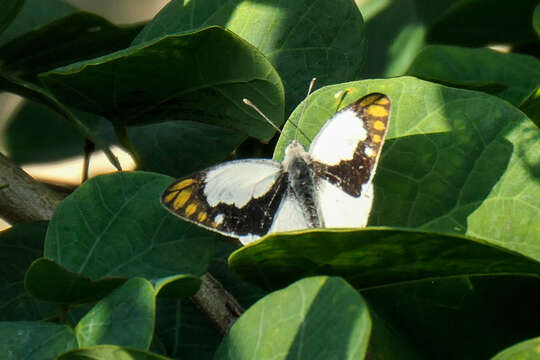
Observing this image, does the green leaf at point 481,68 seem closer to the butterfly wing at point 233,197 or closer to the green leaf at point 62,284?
the butterfly wing at point 233,197

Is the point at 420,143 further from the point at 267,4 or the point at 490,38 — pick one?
the point at 490,38

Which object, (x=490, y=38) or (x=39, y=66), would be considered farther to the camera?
(x=490, y=38)

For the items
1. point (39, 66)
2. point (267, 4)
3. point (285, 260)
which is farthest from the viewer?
point (39, 66)

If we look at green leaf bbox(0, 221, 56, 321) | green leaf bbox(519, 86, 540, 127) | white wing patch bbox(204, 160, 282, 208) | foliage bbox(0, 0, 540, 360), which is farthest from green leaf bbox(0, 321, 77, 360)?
green leaf bbox(519, 86, 540, 127)

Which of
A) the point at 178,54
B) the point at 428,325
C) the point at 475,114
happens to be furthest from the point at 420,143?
the point at 178,54

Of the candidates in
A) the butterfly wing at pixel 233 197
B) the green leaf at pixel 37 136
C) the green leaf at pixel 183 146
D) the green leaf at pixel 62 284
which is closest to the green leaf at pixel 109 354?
the green leaf at pixel 62 284

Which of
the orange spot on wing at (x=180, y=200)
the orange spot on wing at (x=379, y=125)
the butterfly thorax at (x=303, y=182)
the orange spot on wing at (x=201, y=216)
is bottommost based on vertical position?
the butterfly thorax at (x=303, y=182)

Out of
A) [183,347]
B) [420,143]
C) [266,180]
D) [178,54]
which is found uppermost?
[178,54]

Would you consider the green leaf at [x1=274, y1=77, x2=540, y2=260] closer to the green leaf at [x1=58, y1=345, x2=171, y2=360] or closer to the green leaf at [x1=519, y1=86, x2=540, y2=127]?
the green leaf at [x1=519, y1=86, x2=540, y2=127]
